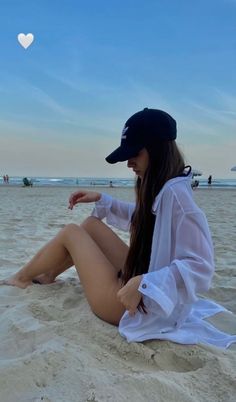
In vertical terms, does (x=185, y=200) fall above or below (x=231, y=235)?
above

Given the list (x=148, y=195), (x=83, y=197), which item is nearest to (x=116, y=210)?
(x=83, y=197)

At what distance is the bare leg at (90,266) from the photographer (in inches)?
94.7

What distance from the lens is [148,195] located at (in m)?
2.22

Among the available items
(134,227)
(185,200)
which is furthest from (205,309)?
(185,200)

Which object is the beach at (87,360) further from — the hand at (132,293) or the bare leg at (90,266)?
the hand at (132,293)

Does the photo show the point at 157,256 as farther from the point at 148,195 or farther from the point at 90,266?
the point at 90,266

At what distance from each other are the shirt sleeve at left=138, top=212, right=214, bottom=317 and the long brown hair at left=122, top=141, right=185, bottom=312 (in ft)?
0.75

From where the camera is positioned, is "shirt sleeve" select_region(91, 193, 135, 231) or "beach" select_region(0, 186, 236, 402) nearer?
"beach" select_region(0, 186, 236, 402)

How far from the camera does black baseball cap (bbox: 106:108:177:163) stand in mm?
2117

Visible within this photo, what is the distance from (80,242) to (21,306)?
0.55 m

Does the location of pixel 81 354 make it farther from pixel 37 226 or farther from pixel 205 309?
pixel 37 226

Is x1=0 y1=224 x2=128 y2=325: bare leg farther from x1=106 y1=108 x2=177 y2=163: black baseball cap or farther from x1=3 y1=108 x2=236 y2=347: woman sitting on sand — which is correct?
x1=106 y1=108 x2=177 y2=163: black baseball cap

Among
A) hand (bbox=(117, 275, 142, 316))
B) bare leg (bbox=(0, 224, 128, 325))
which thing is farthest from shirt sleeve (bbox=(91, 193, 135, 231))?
hand (bbox=(117, 275, 142, 316))

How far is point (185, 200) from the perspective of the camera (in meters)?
2.05
